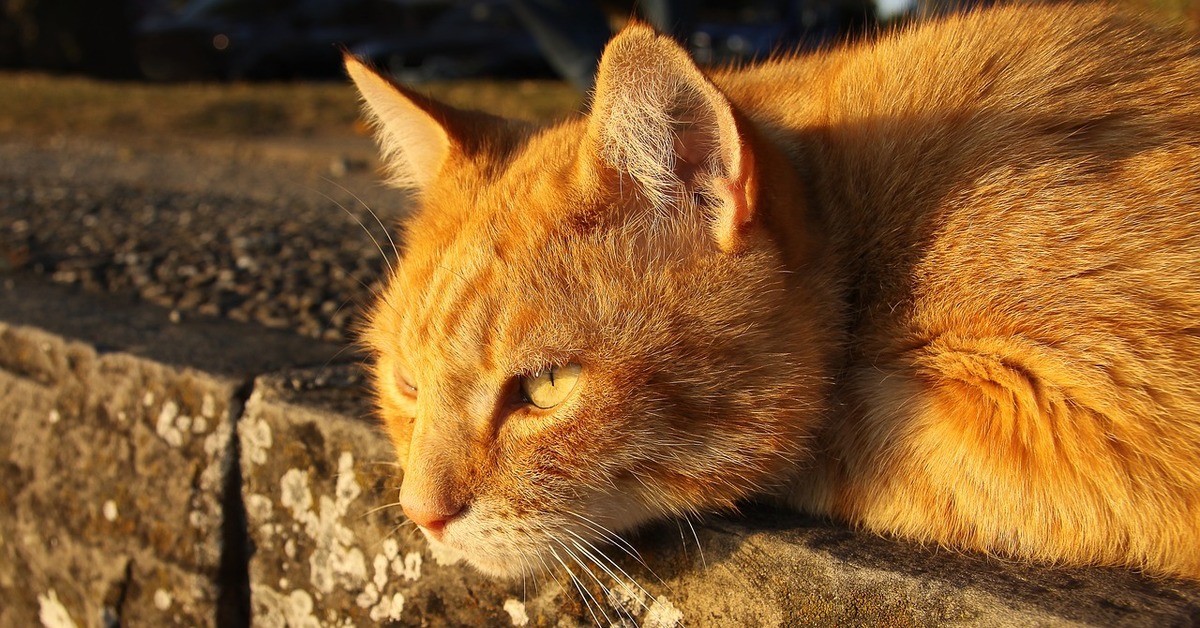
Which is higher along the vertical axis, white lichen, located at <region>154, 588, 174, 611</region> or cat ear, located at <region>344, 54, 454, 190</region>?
cat ear, located at <region>344, 54, 454, 190</region>

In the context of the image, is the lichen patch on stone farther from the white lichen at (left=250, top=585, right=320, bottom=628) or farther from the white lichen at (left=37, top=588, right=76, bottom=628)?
the white lichen at (left=37, top=588, right=76, bottom=628)

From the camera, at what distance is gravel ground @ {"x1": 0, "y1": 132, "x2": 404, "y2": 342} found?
3402 millimetres

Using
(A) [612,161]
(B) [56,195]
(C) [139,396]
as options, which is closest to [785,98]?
(A) [612,161]

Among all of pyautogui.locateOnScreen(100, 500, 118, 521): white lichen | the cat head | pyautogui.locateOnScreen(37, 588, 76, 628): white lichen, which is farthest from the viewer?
pyautogui.locateOnScreen(37, 588, 76, 628): white lichen

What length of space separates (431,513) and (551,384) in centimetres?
32

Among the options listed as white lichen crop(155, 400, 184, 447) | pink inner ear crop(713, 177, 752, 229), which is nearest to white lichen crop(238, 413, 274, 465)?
white lichen crop(155, 400, 184, 447)

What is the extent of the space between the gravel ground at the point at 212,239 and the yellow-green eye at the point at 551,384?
3.45ft

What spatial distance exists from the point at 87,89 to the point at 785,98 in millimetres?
13455

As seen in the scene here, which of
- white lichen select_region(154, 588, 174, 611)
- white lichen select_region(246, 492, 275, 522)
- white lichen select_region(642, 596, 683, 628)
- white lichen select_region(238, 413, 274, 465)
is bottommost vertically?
white lichen select_region(154, 588, 174, 611)

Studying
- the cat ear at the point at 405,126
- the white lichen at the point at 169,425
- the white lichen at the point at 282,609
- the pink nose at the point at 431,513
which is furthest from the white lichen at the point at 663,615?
the white lichen at the point at 169,425

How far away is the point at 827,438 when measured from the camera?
1880mm

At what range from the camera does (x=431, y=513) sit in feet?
5.72

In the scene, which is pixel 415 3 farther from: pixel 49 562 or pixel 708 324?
pixel 708 324

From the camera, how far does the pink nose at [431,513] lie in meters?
1.74
